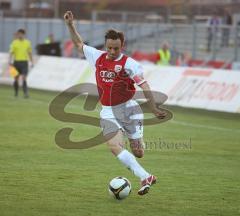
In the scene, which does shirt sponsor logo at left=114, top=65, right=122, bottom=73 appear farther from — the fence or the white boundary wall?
the fence

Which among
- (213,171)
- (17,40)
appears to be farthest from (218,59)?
(213,171)

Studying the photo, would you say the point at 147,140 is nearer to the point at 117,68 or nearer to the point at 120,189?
the point at 117,68

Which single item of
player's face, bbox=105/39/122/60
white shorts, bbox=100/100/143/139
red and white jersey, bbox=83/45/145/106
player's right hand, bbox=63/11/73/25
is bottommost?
white shorts, bbox=100/100/143/139

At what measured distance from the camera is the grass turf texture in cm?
965

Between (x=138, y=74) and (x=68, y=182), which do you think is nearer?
(x=138, y=74)

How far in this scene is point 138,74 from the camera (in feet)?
33.4

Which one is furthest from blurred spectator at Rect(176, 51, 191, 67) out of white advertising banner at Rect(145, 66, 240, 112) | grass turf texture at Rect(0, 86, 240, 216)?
grass turf texture at Rect(0, 86, 240, 216)

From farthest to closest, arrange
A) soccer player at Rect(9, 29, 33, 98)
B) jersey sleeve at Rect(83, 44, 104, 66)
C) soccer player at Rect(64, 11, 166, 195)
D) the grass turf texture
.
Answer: soccer player at Rect(9, 29, 33, 98)
jersey sleeve at Rect(83, 44, 104, 66)
soccer player at Rect(64, 11, 166, 195)
the grass turf texture

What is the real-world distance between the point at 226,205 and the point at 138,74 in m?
1.99

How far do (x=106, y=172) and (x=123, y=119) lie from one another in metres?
2.21

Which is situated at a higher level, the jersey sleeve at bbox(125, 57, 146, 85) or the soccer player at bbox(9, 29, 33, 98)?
the jersey sleeve at bbox(125, 57, 146, 85)

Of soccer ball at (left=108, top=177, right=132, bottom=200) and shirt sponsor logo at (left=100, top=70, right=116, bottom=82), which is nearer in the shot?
soccer ball at (left=108, top=177, right=132, bottom=200)

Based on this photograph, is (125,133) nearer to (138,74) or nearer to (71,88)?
(138,74)

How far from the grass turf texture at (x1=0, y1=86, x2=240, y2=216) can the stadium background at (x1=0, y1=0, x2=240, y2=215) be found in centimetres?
1
